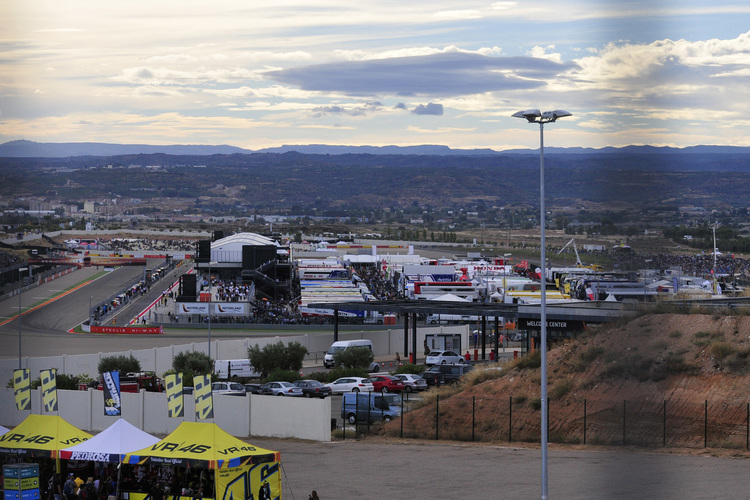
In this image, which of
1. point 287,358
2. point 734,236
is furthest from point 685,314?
point 734,236

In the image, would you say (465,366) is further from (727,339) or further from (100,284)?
(100,284)

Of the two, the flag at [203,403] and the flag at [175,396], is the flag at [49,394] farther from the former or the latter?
the flag at [203,403]

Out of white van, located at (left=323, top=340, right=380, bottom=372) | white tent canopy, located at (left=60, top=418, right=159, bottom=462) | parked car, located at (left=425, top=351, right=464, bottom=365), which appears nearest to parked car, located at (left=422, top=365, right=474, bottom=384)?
parked car, located at (left=425, top=351, right=464, bottom=365)

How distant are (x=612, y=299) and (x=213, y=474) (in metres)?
30.8

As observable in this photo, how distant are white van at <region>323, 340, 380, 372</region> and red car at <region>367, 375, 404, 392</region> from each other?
7.28 metres

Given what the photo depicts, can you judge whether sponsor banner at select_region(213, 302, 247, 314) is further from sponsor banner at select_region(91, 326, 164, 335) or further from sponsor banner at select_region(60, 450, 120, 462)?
sponsor banner at select_region(60, 450, 120, 462)

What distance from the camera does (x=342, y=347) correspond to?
48.4m

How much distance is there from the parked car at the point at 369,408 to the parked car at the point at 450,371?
7780 millimetres

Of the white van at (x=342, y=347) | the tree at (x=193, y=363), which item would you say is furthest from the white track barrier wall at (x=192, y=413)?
the white van at (x=342, y=347)

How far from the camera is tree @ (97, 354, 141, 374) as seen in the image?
136ft

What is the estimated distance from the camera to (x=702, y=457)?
943 inches

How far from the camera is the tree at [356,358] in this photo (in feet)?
149

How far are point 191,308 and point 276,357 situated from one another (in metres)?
25.6

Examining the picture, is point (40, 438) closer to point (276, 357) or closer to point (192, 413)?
point (192, 413)
